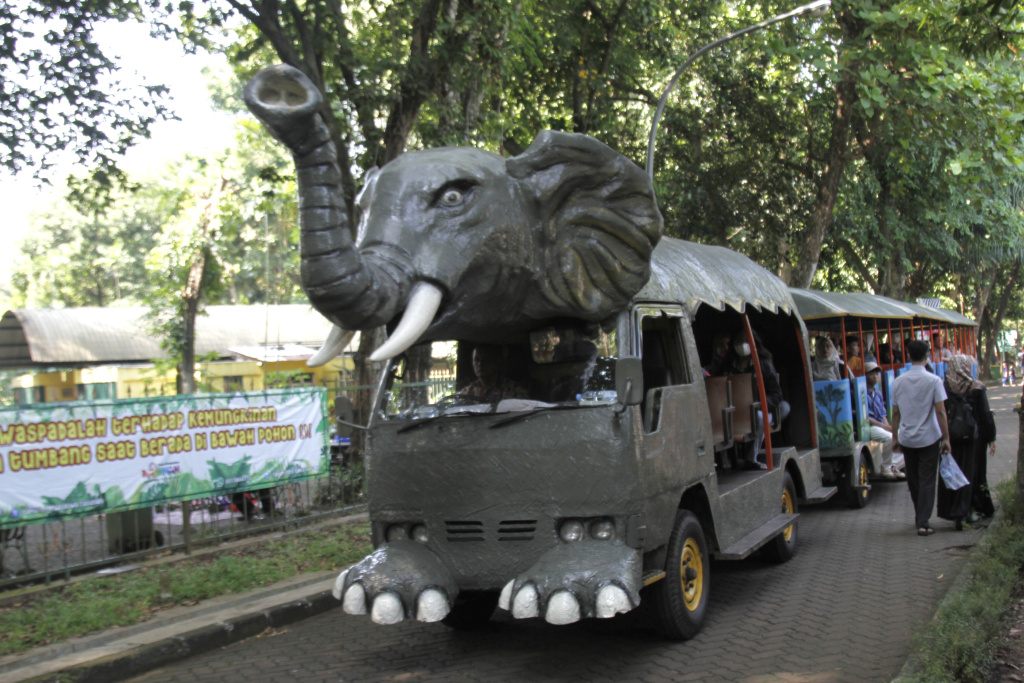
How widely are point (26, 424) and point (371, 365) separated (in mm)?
5398

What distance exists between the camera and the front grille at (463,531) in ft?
17.4

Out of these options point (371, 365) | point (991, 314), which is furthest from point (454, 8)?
point (991, 314)

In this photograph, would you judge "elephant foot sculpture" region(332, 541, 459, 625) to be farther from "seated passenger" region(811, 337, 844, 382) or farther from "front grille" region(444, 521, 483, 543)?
"seated passenger" region(811, 337, 844, 382)

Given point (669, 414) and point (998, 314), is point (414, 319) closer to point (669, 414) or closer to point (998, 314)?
point (669, 414)

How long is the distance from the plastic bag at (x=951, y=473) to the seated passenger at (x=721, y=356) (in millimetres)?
2167

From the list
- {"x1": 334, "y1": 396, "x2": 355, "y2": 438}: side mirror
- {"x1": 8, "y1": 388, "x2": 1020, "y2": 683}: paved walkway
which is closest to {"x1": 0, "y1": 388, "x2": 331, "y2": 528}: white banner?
{"x1": 8, "y1": 388, "x2": 1020, "y2": 683}: paved walkway

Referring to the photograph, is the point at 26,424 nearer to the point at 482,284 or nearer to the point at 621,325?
the point at 482,284

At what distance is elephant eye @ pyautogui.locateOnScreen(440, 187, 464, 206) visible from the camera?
4984 millimetres

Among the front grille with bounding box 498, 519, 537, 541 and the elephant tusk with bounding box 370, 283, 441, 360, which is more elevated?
the elephant tusk with bounding box 370, 283, 441, 360

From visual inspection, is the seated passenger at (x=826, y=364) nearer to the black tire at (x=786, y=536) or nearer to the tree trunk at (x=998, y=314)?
the black tire at (x=786, y=536)

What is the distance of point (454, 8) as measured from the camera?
12.0 meters

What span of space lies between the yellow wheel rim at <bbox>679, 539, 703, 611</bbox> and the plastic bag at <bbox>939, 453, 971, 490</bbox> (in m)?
3.72

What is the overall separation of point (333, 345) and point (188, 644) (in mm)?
2754

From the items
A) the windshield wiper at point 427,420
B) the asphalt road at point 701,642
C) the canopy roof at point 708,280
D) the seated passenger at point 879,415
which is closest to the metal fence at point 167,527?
the asphalt road at point 701,642
